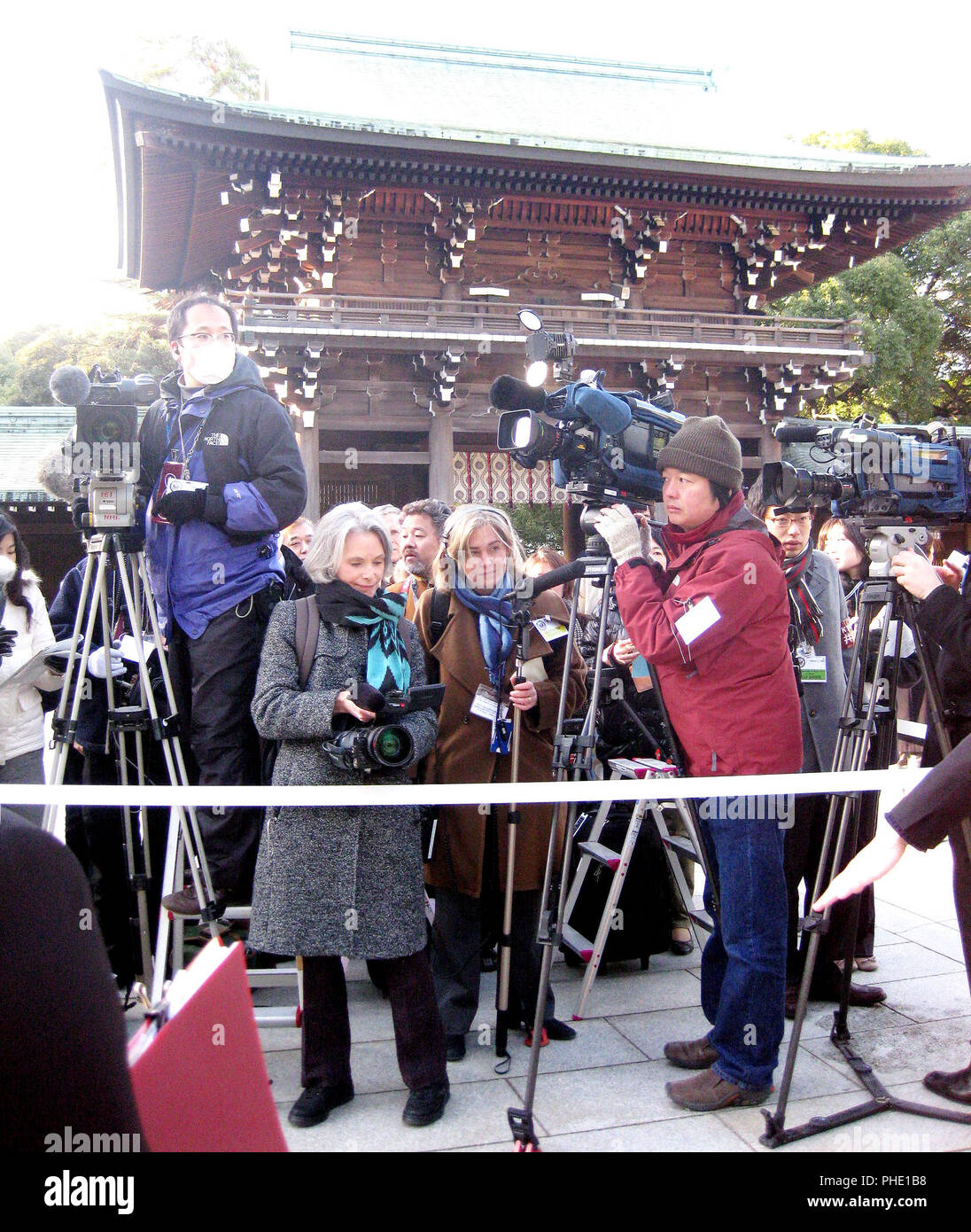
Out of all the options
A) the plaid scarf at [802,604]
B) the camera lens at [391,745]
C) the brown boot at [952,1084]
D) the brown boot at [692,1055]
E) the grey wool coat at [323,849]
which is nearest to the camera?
the camera lens at [391,745]

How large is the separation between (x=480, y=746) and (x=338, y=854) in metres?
0.69

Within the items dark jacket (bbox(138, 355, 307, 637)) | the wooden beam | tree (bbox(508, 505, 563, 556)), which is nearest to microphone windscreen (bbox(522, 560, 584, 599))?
dark jacket (bbox(138, 355, 307, 637))

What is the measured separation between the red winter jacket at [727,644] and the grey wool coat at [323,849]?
0.73m

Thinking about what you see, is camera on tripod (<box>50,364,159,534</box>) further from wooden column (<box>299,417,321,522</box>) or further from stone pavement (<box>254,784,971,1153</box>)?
wooden column (<box>299,417,321,522</box>)

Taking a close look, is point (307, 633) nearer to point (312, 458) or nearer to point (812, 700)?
point (812, 700)

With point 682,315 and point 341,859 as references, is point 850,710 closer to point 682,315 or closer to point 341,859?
point 341,859

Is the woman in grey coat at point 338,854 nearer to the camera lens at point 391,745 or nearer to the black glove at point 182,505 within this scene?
the camera lens at point 391,745

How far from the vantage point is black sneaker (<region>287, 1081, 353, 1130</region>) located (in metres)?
2.48

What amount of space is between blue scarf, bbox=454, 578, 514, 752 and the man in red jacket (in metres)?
0.55

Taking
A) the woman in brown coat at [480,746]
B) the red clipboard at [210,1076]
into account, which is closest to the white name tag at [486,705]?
the woman in brown coat at [480,746]

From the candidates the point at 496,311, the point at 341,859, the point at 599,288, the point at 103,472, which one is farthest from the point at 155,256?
the point at 341,859

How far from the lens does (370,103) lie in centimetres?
1292

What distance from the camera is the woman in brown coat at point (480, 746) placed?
2.97 metres
